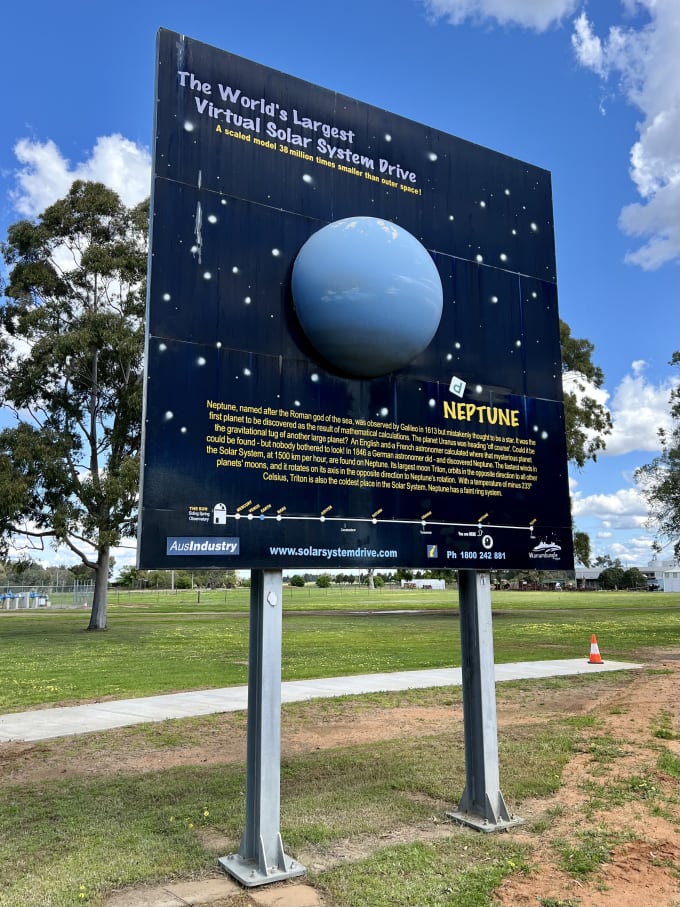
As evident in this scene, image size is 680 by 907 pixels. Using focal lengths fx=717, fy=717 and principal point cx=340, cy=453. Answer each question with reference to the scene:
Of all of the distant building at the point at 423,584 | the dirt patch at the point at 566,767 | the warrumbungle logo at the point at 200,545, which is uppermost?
the warrumbungle logo at the point at 200,545

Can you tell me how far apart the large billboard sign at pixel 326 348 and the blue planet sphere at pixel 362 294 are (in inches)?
0.6

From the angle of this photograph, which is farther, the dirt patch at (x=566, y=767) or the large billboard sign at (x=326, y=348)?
the large billboard sign at (x=326, y=348)

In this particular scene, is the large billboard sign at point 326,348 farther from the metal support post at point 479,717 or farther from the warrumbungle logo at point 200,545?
the metal support post at point 479,717

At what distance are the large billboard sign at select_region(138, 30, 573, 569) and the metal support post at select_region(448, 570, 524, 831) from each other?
1.16 feet

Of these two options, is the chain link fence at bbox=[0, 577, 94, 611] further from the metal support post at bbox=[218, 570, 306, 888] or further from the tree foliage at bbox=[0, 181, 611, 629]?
the metal support post at bbox=[218, 570, 306, 888]

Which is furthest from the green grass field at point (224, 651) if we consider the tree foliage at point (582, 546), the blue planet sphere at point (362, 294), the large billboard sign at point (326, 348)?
the blue planet sphere at point (362, 294)

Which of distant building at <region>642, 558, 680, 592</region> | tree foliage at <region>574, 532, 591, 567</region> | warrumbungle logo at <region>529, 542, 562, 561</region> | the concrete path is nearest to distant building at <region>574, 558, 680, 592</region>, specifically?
distant building at <region>642, 558, 680, 592</region>

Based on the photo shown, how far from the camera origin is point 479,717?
5.74 meters

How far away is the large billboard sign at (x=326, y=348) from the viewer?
474 cm

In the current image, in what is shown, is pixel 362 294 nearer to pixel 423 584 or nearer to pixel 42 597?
pixel 42 597

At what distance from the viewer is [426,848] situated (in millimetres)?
4914

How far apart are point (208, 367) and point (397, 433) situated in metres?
1.60

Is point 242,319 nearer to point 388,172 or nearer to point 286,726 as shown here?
point 388,172

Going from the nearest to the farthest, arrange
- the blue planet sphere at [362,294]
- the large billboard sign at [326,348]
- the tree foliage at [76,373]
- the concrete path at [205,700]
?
the large billboard sign at [326,348], the blue planet sphere at [362,294], the concrete path at [205,700], the tree foliage at [76,373]
